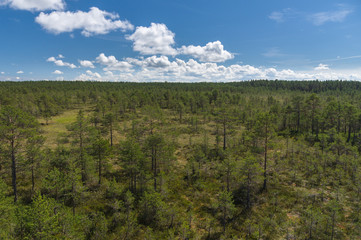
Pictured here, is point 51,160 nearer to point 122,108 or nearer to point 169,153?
point 169,153

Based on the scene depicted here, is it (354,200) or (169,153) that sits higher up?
(169,153)

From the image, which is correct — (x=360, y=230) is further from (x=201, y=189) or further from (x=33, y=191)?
(x=33, y=191)

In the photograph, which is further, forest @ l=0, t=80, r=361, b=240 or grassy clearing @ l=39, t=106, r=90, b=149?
grassy clearing @ l=39, t=106, r=90, b=149

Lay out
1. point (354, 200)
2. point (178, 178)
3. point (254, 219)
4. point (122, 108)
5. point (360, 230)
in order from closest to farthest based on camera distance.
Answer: point (360, 230)
point (254, 219)
point (354, 200)
point (178, 178)
point (122, 108)

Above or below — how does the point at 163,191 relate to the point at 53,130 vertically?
below

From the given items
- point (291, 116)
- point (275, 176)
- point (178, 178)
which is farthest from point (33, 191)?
point (291, 116)

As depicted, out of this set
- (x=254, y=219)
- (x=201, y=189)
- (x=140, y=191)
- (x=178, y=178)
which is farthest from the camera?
(x=178, y=178)

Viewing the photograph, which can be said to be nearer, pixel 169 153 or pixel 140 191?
pixel 140 191

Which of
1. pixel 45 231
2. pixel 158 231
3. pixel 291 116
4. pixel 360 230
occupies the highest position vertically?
pixel 291 116

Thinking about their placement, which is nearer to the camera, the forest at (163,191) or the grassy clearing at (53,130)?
the forest at (163,191)

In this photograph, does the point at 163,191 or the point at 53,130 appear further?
the point at 53,130

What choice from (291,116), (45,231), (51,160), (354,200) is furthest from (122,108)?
(354,200)
